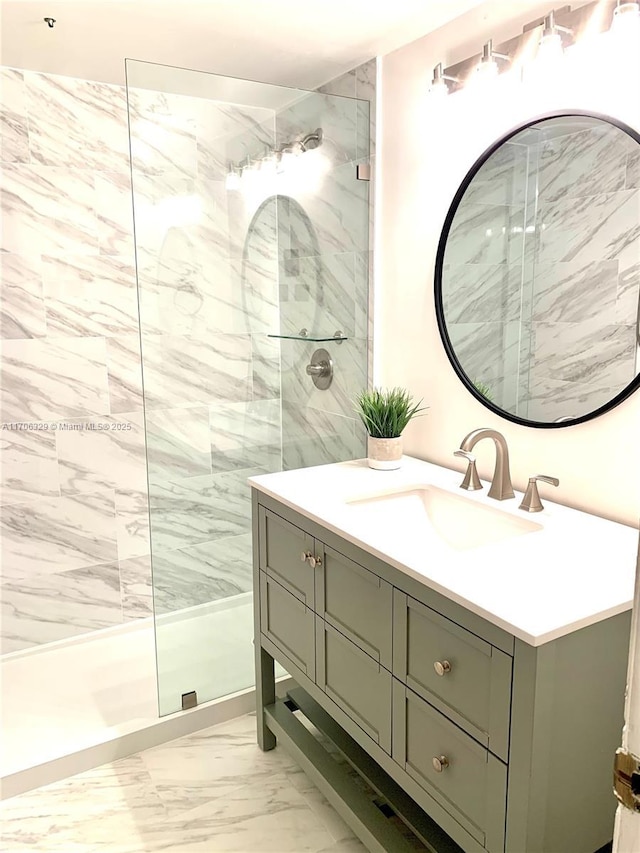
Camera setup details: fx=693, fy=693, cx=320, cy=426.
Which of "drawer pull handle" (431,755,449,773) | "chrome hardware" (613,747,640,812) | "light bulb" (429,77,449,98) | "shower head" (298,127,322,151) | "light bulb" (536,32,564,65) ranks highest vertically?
"light bulb" (429,77,449,98)

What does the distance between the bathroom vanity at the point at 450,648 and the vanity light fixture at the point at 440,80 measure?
1.13 metres

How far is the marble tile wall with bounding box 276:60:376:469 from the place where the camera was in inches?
92.1

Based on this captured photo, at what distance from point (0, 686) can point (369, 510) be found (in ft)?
5.40

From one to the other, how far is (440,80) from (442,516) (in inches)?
49.2

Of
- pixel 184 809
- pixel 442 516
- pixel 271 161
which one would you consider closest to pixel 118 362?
pixel 271 161

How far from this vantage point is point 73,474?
2.78m

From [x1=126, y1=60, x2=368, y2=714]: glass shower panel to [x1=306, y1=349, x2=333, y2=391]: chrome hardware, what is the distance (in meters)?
0.03

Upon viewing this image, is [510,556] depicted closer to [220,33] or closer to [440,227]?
[440,227]

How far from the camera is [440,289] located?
2.16 meters

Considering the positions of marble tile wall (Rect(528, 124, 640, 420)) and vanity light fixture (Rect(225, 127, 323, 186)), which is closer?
marble tile wall (Rect(528, 124, 640, 420))

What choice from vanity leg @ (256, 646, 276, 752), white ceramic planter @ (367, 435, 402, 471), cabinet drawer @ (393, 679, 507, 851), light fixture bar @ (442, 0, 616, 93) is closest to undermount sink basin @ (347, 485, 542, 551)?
white ceramic planter @ (367, 435, 402, 471)

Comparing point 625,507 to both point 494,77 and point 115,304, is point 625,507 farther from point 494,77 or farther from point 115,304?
point 115,304

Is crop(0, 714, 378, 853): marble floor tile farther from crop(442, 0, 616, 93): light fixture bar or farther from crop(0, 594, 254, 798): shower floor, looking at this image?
crop(442, 0, 616, 93): light fixture bar

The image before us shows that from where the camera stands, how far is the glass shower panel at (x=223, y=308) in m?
2.12
